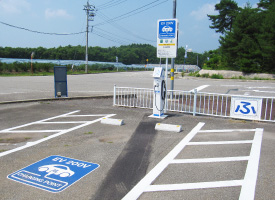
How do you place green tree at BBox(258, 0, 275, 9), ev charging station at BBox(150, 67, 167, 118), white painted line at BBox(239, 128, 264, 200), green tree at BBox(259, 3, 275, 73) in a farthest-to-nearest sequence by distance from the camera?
green tree at BBox(258, 0, 275, 9)
green tree at BBox(259, 3, 275, 73)
ev charging station at BBox(150, 67, 167, 118)
white painted line at BBox(239, 128, 264, 200)

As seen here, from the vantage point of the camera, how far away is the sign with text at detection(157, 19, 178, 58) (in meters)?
8.42

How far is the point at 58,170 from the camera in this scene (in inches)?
167

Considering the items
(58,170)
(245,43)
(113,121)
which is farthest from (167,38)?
(245,43)

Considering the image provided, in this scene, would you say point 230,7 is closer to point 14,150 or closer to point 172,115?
point 172,115

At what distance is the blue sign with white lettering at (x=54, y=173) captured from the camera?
3.76m

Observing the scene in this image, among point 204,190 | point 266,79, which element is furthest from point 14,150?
point 266,79

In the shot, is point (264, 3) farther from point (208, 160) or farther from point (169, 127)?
point (208, 160)

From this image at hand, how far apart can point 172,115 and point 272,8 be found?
24326 mm

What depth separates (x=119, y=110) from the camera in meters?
9.55

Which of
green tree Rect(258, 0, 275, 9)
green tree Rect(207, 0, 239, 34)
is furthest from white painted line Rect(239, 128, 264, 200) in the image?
green tree Rect(207, 0, 239, 34)

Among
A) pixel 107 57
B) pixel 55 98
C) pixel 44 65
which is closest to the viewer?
pixel 55 98

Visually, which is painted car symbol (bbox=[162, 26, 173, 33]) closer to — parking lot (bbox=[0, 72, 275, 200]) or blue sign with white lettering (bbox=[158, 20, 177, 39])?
blue sign with white lettering (bbox=[158, 20, 177, 39])

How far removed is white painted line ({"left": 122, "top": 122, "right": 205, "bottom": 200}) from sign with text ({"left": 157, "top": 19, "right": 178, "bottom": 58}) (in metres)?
3.49

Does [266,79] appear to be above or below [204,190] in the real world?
above
